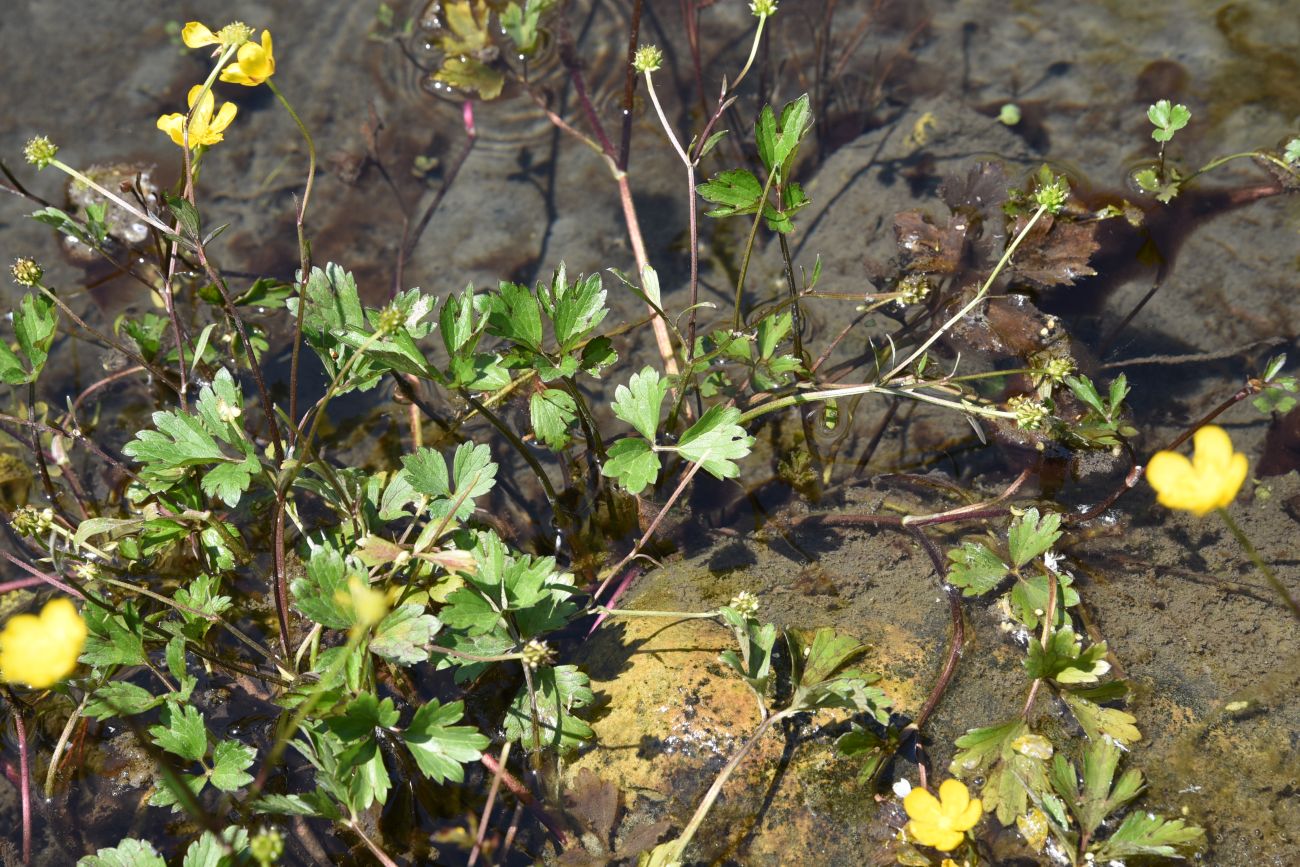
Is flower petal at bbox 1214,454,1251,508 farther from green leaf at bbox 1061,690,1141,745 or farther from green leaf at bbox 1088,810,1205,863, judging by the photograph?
green leaf at bbox 1088,810,1205,863

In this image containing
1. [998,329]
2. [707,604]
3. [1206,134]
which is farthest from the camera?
[1206,134]

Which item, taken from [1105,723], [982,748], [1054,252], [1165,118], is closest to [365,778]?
[982,748]

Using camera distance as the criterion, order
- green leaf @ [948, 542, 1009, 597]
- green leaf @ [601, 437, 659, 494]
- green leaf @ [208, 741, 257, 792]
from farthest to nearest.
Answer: green leaf @ [948, 542, 1009, 597] < green leaf @ [601, 437, 659, 494] < green leaf @ [208, 741, 257, 792]

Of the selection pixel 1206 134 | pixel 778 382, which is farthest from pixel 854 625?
pixel 1206 134

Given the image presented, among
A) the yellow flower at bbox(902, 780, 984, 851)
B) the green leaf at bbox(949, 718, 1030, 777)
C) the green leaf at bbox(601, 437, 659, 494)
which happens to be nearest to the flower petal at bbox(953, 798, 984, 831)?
the yellow flower at bbox(902, 780, 984, 851)

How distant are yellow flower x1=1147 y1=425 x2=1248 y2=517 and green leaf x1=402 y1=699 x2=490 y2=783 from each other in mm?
1875

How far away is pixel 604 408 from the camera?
4039mm

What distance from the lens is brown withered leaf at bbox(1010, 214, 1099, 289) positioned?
3.64 meters

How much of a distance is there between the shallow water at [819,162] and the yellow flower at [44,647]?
4.79 ft

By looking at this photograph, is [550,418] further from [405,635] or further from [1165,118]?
[1165,118]

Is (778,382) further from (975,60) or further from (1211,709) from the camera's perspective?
(975,60)

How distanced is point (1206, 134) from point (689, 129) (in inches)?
98.6

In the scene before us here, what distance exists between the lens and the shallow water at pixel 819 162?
12.0 feet

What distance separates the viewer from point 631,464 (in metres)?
2.85
